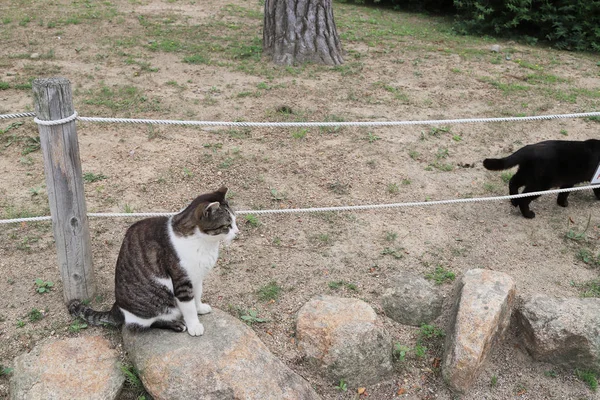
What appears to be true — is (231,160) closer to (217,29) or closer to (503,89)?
(503,89)

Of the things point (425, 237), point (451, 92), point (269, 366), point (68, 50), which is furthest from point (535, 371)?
point (68, 50)

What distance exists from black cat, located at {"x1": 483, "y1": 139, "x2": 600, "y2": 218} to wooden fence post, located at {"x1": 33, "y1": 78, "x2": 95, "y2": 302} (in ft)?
11.2

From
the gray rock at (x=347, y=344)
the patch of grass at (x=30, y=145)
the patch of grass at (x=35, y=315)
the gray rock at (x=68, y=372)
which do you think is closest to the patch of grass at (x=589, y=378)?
the gray rock at (x=347, y=344)

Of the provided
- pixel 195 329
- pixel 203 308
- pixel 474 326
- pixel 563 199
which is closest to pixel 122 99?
pixel 203 308

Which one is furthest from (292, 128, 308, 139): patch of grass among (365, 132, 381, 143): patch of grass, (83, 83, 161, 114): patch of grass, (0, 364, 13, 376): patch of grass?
(0, 364, 13, 376): patch of grass

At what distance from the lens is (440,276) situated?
3852 millimetres

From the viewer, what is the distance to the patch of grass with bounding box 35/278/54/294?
3.37 metres

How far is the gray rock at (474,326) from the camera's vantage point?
9.92 feet

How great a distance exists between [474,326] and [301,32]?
5.66m

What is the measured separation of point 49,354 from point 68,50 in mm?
6169

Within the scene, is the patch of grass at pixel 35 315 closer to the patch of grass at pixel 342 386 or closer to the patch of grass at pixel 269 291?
the patch of grass at pixel 269 291

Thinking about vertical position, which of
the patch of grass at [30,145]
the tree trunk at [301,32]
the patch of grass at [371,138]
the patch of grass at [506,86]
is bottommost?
the patch of grass at [30,145]

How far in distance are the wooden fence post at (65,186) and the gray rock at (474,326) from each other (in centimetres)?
230

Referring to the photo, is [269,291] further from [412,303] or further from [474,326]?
[474,326]
